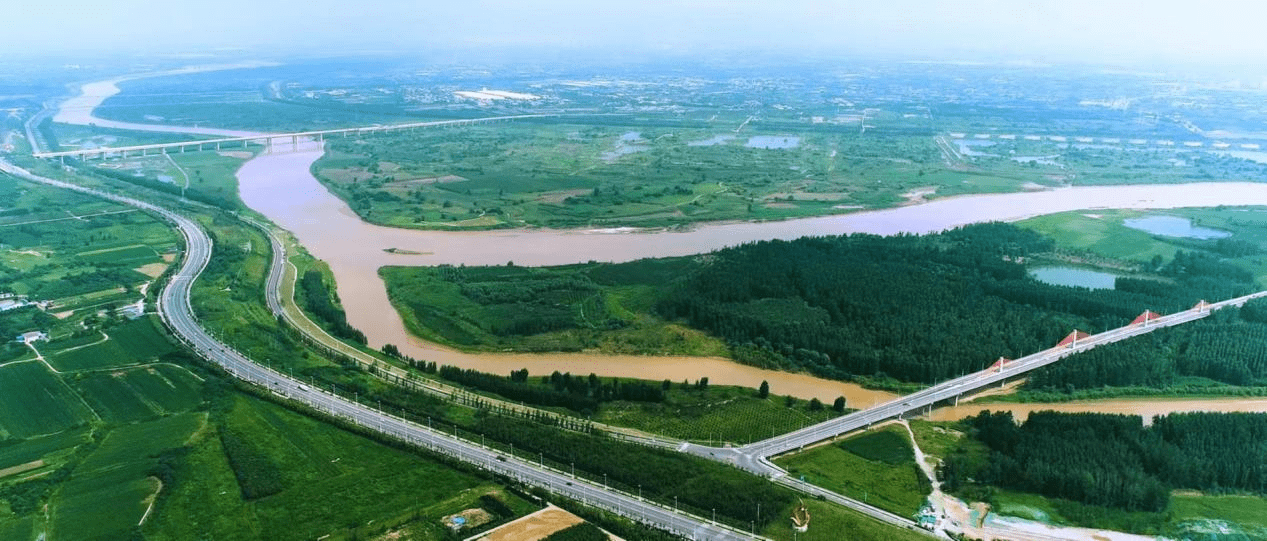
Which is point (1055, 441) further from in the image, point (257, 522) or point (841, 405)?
point (257, 522)

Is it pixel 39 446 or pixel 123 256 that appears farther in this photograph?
pixel 123 256

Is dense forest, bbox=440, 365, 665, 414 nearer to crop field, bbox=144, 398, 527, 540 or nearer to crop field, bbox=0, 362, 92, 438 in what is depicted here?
crop field, bbox=144, 398, 527, 540

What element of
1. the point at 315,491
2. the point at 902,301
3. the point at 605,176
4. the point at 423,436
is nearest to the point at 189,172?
the point at 605,176

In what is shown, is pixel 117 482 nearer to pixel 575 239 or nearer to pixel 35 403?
pixel 35 403

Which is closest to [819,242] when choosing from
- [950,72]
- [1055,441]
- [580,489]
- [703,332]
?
[703,332]

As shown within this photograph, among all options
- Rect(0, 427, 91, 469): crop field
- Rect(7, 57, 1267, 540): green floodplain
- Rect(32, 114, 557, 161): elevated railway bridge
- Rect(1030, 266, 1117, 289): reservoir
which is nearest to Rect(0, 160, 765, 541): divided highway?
Rect(7, 57, 1267, 540): green floodplain
